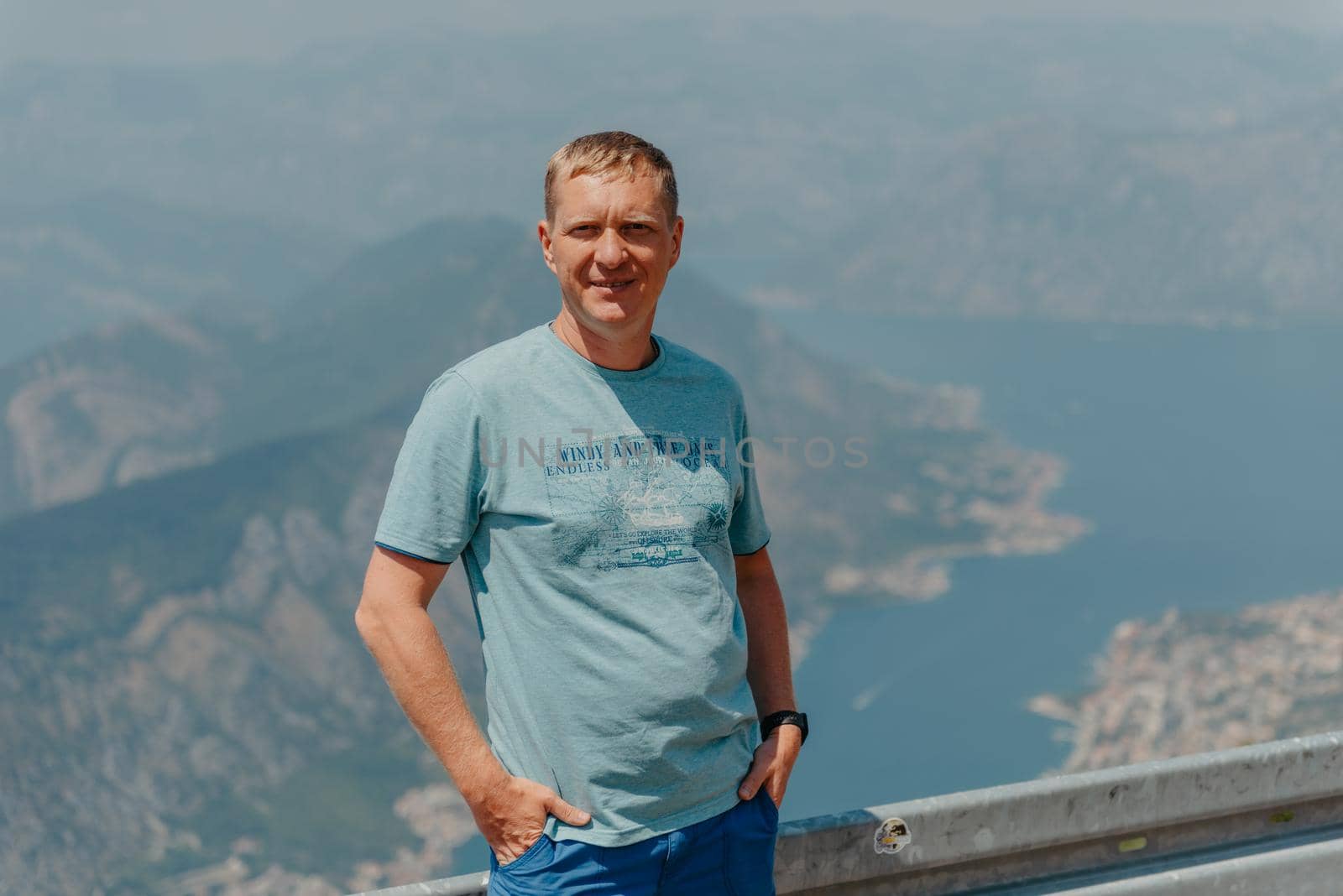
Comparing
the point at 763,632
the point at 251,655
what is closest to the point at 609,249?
the point at 763,632

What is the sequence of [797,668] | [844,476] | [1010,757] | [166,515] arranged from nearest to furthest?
[1010,757]
[797,668]
[166,515]
[844,476]

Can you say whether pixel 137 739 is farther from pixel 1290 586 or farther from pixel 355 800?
pixel 1290 586

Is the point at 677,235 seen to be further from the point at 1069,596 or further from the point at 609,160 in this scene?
the point at 1069,596

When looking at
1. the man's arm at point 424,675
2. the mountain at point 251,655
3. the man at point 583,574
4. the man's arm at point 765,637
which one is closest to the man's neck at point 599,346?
the man at point 583,574

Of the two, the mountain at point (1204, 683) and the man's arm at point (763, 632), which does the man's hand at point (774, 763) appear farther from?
the mountain at point (1204, 683)

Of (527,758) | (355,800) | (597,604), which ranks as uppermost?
(597,604)

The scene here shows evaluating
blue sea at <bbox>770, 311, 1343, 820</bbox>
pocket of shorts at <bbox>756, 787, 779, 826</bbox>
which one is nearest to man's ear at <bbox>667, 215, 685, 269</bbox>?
pocket of shorts at <bbox>756, 787, 779, 826</bbox>

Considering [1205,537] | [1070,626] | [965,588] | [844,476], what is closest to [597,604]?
[1070,626]
